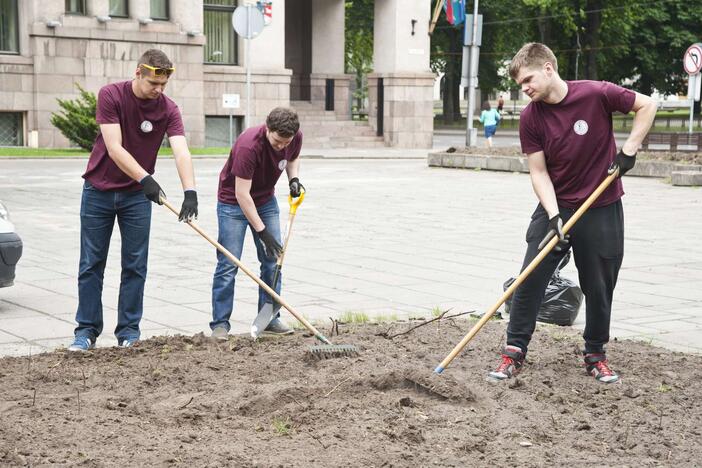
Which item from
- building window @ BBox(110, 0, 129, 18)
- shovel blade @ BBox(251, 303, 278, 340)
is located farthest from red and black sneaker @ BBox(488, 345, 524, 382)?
building window @ BBox(110, 0, 129, 18)

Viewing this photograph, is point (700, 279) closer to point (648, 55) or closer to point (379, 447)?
point (379, 447)

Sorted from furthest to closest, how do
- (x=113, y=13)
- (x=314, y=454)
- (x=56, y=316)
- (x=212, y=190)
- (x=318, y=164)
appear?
(x=113, y=13) → (x=318, y=164) → (x=212, y=190) → (x=56, y=316) → (x=314, y=454)

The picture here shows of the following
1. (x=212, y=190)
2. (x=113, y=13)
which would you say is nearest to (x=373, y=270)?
(x=212, y=190)

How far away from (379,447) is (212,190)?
44.9 ft

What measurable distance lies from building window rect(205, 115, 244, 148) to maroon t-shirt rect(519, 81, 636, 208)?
2584 cm

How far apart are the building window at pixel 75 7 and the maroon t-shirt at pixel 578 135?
24353 mm

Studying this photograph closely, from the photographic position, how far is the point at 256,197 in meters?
7.25

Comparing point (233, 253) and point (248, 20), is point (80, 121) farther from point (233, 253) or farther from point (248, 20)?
point (233, 253)

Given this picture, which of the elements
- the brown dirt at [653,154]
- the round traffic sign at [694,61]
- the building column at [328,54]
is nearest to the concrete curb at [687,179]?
the brown dirt at [653,154]

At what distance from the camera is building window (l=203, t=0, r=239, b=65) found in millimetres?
32031

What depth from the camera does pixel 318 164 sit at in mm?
25875

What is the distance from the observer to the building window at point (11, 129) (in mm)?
28516

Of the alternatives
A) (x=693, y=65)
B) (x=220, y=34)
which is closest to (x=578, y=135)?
(x=693, y=65)

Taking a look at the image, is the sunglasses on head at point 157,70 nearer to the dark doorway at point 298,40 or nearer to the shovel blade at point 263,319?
the shovel blade at point 263,319
